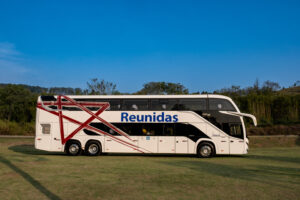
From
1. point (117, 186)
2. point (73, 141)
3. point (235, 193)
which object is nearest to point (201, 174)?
point (235, 193)

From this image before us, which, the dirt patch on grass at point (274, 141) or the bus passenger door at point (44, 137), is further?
the dirt patch on grass at point (274, 141)

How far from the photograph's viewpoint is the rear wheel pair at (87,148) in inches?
639

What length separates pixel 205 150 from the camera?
15.5m

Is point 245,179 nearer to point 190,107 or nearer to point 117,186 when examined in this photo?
point 117,186

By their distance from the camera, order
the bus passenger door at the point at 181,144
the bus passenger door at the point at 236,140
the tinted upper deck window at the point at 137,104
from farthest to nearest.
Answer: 1. the tinted upper deck window at the point at 137,104
2. the bus passenger door at the point at 181,144
3. the bus passenger door at the point at 236,140

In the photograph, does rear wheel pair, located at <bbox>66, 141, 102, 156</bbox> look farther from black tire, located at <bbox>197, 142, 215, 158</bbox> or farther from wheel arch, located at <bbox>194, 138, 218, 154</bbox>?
black tire, located at <bbox>197, 142, 215, 158</bbox>

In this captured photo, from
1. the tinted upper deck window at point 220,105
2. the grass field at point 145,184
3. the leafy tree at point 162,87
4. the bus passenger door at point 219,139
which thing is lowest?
the grass field at point 145,184

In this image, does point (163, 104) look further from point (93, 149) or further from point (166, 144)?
point (93, 149)

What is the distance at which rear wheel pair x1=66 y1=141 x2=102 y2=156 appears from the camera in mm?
16219

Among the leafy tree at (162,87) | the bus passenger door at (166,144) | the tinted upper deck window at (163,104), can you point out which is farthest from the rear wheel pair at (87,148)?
the leafy tree at (162,87)

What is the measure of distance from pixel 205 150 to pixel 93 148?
6672mm

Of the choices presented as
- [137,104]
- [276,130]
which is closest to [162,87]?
[276,130]

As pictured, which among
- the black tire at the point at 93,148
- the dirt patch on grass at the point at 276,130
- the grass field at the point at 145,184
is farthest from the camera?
the dirt patch on grass at the point at 276,130

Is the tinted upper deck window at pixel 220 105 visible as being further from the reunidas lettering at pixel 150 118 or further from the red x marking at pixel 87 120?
the red x marking at pixel 87 120
